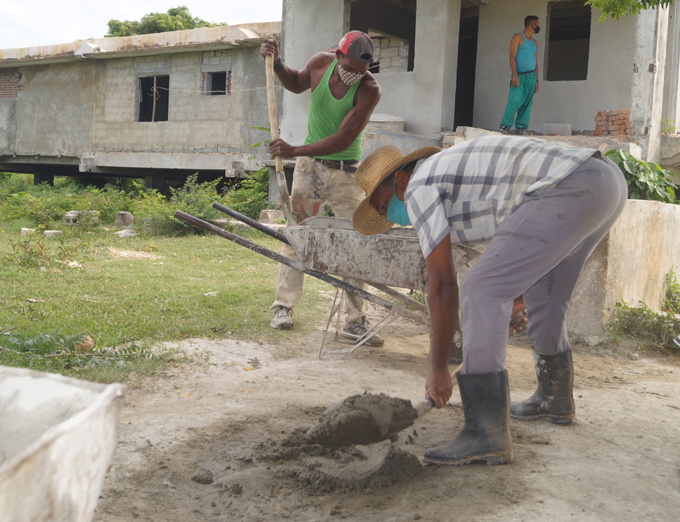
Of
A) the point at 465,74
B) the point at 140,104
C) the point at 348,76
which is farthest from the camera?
the point at 140,104

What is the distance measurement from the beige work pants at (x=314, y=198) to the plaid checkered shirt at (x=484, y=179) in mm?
2099

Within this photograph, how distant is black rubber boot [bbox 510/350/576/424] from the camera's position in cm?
277

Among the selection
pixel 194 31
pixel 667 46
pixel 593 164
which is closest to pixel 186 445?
pixel 593 164

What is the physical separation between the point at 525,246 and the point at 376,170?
73 cm

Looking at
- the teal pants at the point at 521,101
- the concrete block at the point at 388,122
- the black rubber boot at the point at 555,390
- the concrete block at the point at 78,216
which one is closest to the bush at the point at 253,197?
the concrete block at the point at 78,216

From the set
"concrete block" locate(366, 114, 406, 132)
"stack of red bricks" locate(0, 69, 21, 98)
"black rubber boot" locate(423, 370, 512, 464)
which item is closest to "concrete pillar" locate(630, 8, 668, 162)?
"concrete block" locate(366, 114, 406, 132)

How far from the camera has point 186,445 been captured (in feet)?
7.98

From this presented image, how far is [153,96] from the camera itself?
15273mm

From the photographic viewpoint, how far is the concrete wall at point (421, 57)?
360 inches

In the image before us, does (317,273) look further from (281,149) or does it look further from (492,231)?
(492,231)

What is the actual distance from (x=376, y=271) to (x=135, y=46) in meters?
13.5

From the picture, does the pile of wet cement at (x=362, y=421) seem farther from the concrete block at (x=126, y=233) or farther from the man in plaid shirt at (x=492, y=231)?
the concrete block at (x=126, y=233)

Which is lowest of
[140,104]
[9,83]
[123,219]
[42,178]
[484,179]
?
[123,219]

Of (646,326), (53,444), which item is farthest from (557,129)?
(53,444)
